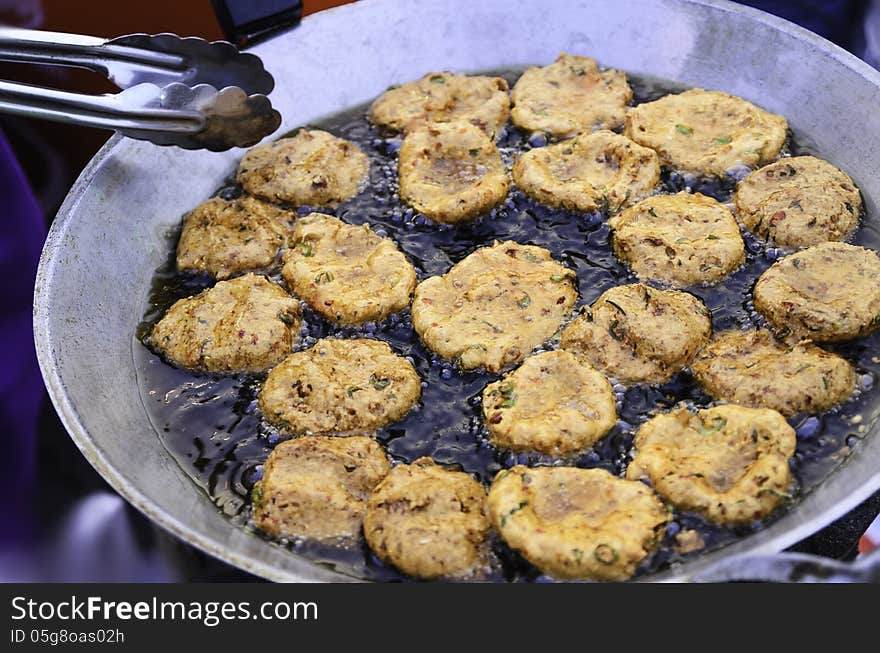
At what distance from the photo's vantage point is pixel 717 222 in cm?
312

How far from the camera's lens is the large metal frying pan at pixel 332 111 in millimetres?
2373

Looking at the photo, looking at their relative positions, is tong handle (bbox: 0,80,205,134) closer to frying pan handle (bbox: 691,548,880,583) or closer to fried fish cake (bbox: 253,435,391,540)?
fried fish cake (bbox: 253,435,391,540)

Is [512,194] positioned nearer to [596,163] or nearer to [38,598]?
[596,163]

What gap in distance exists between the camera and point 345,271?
10.2 ft

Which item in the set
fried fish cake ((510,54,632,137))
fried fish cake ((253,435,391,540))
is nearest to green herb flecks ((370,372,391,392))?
fried fish cake ((253,435,391,540))

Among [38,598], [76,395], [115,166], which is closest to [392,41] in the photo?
[115,166]

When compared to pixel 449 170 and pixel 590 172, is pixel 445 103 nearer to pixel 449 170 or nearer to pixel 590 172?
pixel 449 170

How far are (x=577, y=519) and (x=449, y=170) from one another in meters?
1.71

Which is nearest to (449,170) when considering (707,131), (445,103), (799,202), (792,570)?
(445,103)

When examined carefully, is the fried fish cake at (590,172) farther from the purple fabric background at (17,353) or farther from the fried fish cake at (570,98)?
the purple fabric background at (17,353)

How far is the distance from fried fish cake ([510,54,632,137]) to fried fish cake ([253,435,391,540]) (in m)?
1.79

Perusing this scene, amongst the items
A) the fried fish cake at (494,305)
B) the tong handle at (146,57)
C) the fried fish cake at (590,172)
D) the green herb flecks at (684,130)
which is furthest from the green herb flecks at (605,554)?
the tong handle at (146,57)

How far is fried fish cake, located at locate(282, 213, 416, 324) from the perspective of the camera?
298 centimetres

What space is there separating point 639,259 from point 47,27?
10.1ft
